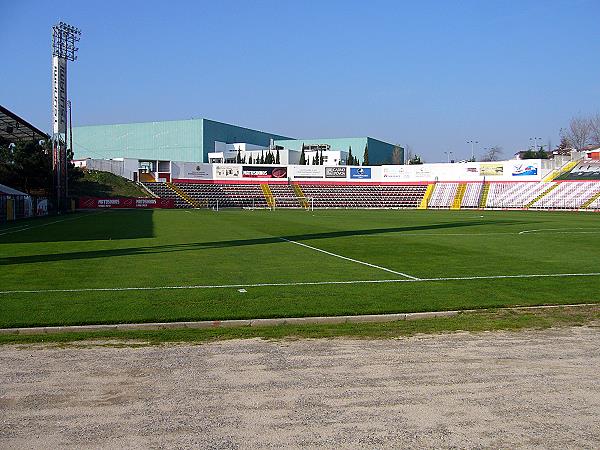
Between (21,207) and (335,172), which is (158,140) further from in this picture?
(21,207)

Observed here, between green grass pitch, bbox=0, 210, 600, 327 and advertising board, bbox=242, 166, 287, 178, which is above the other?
advertising board, bbox=242, 166, 287, 178

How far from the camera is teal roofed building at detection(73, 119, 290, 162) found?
11744 cm

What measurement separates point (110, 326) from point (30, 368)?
2.38m

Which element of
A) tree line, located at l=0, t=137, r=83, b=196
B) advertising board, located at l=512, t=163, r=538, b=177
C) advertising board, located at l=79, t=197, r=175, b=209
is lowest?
advertising board, located at l=79, t=197, r=175, b=209

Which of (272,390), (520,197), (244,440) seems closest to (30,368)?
(272,390)

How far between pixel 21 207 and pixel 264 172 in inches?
2030

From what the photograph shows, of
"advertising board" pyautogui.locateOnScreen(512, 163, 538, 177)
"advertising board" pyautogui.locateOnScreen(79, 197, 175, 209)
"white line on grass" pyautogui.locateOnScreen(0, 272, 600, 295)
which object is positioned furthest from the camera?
"advertising board" pyautogui.locateOnScreen(512, 163, 538, 177)

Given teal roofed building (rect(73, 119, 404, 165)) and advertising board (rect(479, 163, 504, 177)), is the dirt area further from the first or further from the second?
teal roofed building (rect(73, 119, 404, 165))

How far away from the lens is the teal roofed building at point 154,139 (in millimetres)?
117438

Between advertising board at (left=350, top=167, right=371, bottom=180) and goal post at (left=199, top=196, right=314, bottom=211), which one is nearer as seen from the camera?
goal post at (left=199, top=196, right=314, bottom=211)

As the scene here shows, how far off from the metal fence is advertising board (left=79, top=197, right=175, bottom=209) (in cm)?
1741

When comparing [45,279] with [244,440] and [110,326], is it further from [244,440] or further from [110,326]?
[244,440]

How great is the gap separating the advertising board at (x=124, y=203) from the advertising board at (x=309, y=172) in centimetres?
2273

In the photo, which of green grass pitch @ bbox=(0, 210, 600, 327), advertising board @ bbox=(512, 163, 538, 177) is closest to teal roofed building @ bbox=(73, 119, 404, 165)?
advertising board @ bbox=(512, 163, 538, 177)
